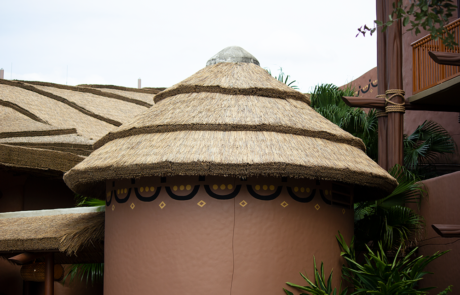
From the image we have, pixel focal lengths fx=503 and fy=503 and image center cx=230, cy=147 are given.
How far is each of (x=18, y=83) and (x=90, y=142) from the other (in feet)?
25.9

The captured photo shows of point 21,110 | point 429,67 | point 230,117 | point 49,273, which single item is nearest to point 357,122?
point 429,67

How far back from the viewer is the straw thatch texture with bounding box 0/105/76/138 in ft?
40.1

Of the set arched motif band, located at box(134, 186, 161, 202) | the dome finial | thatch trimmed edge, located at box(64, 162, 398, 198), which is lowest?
arched motif band, located at box(134, 186, 161, 202)

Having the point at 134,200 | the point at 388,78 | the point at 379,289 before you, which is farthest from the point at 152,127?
the point at 388,78

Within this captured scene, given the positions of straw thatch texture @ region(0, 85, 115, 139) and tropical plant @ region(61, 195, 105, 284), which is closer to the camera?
tropical plant @ region(61, 195, 105, 284)

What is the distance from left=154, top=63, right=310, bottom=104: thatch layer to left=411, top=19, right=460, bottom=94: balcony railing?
347 cm

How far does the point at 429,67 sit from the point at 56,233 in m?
8.00

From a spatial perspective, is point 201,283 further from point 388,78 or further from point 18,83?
point 18,83

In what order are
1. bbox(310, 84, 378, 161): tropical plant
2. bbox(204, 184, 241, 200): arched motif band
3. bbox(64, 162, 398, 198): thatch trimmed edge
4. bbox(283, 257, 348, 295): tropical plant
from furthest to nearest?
bbox(310, 84, 378, 161): tropical plant
bbox(204, 184, 241, 200): arched motif band
bbox(283, 257, 348, 295): tropical plant
bbox(64, 162, 398, 198): thatch trimmed edge

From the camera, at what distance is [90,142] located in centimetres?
1145

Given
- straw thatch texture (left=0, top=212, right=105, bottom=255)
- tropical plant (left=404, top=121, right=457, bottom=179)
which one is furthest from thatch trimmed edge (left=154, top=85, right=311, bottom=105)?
tropical plant (left=404, top=121, right=457, bottom=179)

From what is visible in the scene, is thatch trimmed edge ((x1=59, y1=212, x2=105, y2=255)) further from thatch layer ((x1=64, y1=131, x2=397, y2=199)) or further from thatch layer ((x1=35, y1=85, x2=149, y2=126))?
thatch layer ((x1=35, y1=85, x2=149, y2=126))

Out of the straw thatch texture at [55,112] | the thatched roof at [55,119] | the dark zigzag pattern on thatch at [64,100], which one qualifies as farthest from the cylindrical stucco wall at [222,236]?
the dark zigzag pattern on thatch at [64,100]

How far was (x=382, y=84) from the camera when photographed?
31.5 ft
